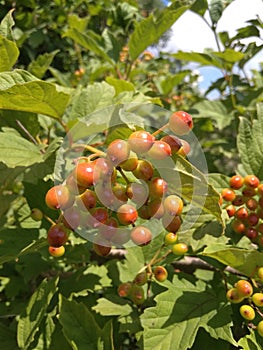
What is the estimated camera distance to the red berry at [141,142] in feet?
3.47

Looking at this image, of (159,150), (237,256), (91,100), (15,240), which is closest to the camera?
(159,150)

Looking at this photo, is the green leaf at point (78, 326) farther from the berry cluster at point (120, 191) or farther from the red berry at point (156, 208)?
the red berry at point (156, 208)

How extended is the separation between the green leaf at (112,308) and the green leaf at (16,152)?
23.5 inches

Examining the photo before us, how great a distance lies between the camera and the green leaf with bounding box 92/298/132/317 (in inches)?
63.8

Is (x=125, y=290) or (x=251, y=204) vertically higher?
(x=251, y=204)

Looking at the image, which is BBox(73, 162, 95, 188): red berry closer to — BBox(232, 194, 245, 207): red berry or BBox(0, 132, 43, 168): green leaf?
BBox(0, 132, 43, 168): green leaf

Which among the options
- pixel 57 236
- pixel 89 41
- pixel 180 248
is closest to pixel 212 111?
pixel 89 41

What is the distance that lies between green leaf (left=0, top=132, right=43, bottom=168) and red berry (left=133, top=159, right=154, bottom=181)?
49 cm

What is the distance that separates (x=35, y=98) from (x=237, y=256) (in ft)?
2.58

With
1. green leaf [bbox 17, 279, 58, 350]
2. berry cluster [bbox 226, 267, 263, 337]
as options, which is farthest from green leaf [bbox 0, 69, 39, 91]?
berry cluster [bbox 226, 267, 263, 337]

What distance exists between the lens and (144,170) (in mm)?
1107

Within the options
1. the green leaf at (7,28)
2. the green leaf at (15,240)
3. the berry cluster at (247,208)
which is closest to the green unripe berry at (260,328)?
the berry cluster at (247,208)

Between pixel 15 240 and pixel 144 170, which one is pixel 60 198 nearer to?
pixel 144 170

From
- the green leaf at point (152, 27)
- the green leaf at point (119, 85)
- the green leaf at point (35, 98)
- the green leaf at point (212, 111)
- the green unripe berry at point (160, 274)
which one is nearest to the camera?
the green leaf at point (35, 98)
